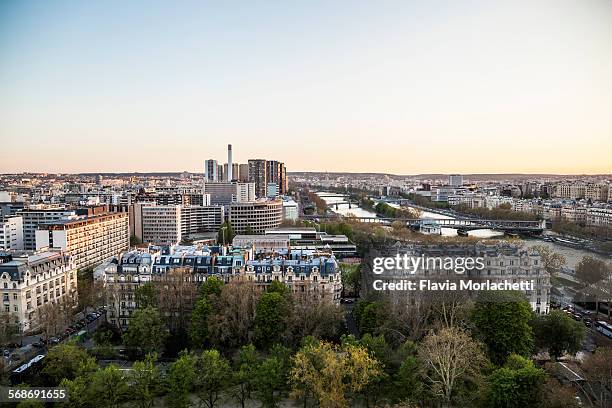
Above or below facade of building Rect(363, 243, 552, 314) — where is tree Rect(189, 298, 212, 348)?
below

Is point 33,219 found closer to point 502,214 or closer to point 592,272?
point 592,272

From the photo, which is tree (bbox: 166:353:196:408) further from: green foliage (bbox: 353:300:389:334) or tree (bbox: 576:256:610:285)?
tree (bbox: 576:256:610:285)

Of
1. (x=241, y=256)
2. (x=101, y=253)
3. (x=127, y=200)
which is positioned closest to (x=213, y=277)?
(x=241, y=256)

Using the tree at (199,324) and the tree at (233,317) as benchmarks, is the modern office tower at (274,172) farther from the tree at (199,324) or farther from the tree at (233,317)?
the tree at (199,324)

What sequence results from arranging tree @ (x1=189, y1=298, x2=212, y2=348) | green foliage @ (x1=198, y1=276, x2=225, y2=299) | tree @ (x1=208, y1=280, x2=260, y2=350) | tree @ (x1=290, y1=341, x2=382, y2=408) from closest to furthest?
tree @ (x1=290, y1=341, x2=382, y2=408) → tree @ (x1=208, y1=280, x2=260, y2=350) → tree @ (x1=189, y1=298, x2=212, y2=348) → green foliage @ (x1=198, y1=276, x2=225, y2=299)

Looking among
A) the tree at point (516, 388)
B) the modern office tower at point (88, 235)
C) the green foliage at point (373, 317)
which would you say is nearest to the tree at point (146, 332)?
the green foliage at point (373, 317)

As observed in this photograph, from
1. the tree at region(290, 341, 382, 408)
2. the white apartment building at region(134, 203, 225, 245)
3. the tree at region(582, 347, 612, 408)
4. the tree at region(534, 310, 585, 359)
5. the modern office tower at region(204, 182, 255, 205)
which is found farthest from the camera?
the modern office tower at region(204, 182, 255, 205)

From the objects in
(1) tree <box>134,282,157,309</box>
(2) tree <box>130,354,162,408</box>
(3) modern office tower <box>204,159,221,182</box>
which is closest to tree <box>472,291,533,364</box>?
(2) tree <box>130,354,162,408</box>

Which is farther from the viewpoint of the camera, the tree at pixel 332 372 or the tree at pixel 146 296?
the tree at pixel 146 296
